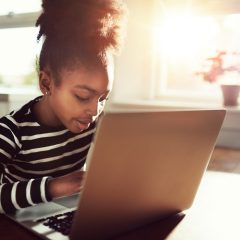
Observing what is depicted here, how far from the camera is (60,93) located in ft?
2.91

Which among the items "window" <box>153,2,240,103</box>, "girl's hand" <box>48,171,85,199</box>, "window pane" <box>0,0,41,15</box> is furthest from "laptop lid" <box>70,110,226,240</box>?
"window pane" <box>0,0,41,15</box>

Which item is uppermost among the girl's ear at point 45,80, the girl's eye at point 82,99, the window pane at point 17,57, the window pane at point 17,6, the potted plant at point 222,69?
the window pane at point 17,6

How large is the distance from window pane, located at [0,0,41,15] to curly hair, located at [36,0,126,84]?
181 centimetres

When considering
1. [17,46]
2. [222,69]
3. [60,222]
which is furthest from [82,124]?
[17,46]

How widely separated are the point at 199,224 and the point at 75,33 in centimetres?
49

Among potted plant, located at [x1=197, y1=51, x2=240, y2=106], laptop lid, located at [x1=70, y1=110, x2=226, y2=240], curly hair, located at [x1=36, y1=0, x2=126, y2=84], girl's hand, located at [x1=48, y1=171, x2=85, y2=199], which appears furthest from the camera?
potted plant, located at [x1=197, y1=51, x2=240, y2=106]

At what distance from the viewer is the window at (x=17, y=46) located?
8.70ft

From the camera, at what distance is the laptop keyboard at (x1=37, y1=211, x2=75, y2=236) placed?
0.60 meters

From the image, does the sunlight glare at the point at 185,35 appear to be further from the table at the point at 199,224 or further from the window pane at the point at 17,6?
the table at the point at 199,224

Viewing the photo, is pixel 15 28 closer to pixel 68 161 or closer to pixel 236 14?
pixel 236 14

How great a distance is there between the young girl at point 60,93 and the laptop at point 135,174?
A: 0.17 meters

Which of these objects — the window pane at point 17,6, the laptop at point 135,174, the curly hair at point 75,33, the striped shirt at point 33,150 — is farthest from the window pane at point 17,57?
the laptop at point 135,174

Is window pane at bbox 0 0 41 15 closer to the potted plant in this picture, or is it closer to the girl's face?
the potted plant

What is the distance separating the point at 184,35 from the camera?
220 cm
